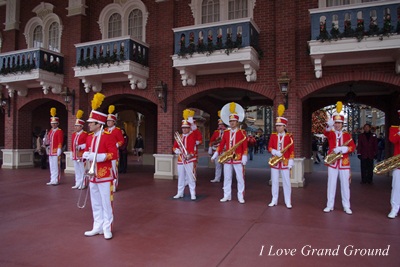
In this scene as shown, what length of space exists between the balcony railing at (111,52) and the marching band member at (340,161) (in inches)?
284

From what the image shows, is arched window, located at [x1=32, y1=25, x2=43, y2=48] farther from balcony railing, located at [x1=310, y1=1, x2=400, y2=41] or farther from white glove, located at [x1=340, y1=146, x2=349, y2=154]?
white glove, located at [x1=340, y1=146, x2=349, y2=154]

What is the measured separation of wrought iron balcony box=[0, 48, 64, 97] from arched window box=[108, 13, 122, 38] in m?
2.32

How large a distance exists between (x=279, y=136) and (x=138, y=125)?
20.6m

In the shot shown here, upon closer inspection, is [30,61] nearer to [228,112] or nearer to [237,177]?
[228,112]

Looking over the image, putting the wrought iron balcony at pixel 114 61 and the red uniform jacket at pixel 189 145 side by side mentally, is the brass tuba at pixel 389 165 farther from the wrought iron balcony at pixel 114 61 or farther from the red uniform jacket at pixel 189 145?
the wrought iron balcony at pixel 114 61

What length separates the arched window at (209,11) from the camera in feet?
38.2

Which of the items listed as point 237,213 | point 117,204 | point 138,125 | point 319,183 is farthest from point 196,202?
point 138,125

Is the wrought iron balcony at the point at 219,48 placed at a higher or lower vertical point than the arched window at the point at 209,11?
lower

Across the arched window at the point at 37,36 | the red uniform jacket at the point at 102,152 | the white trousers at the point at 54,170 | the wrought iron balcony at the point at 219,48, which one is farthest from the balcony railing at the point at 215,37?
the arched window at the point at 37,36

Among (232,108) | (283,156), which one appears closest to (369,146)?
(283,156)

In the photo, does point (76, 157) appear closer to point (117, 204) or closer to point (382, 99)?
point (117, 204)

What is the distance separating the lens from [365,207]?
7.32 meters

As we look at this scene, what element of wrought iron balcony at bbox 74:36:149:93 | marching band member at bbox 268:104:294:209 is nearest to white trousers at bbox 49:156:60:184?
wrought iron balcony at bbox 74:36:149:93

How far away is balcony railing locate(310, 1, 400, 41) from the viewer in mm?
8375
